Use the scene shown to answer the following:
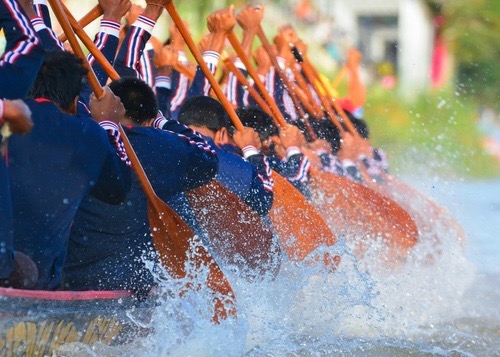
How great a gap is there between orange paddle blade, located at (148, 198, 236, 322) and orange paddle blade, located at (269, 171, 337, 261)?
148 centimetres

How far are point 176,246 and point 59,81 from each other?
46.2 inches

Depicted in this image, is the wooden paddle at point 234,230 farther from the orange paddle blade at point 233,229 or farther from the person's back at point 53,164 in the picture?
the person's back at point 53,164

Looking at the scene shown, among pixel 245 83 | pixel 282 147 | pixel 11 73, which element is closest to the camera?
pixel 11 73

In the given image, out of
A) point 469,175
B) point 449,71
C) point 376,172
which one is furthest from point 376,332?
point 449,71

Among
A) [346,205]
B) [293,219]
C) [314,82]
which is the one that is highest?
[314,82]

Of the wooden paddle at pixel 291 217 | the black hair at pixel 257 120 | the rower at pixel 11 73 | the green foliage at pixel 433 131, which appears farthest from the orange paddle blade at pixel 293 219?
the green foliage at pixel 433 131

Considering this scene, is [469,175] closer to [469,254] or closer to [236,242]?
[469,254]

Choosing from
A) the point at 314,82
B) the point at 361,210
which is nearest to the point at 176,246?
the point at 361,210

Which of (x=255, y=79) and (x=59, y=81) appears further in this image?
(x=255, y=79)

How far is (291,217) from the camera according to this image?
639 centimetres

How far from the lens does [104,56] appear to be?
5.36 m

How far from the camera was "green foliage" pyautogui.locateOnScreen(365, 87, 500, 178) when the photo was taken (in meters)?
18.7

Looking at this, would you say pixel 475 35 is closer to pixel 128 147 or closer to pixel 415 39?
pixel 415 39

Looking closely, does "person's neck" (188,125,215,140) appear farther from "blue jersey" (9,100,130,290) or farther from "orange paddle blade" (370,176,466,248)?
"orange paddle blade" (370,176,466,248)
